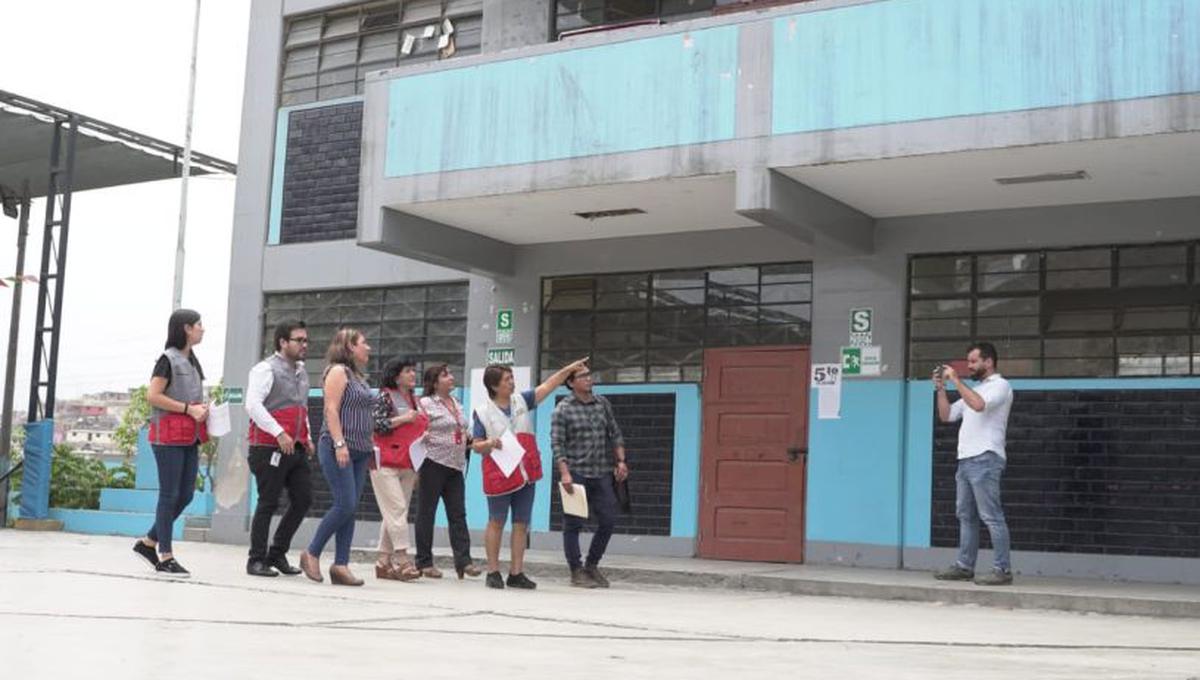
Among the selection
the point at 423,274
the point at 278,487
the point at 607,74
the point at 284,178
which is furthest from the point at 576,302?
the point at 278,487

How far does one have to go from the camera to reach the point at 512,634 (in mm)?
7016

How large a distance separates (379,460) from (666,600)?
2.49 meters

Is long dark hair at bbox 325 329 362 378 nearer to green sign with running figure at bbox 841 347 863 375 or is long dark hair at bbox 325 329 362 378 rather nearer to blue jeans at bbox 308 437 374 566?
blue jeans at bbox 308 437 374 566

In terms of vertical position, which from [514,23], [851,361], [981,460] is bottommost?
[981,460]

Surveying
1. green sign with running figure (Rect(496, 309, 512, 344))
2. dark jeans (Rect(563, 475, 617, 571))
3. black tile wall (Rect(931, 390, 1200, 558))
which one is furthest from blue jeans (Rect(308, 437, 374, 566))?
green sign with running figure (Rect(496, 309, 512, 344))

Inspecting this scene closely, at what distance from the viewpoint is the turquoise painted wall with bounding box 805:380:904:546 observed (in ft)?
43.7

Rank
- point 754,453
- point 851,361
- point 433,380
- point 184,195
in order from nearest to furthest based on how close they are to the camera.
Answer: point 433,380, point 851,361, point 754,453, point 184,195

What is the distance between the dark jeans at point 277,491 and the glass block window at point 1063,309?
5929 mm

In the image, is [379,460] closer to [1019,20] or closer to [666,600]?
[666,600]

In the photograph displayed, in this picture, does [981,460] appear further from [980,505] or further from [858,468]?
[858,468]

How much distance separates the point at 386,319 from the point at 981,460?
8.00m

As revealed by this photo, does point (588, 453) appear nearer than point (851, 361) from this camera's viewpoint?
Yes

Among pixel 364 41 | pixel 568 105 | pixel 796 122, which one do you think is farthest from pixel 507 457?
pixel 364 41

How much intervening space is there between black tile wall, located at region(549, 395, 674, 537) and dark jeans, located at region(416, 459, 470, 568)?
10.8ft
